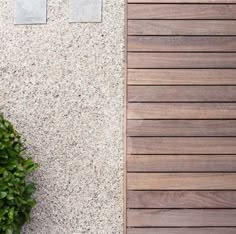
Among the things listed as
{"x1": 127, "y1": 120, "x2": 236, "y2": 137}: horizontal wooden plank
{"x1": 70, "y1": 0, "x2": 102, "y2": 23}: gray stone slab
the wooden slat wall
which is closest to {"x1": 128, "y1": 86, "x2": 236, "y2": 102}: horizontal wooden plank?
the wooden slat wall

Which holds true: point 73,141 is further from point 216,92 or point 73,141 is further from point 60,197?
point 216,92

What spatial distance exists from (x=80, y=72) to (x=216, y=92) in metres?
0.66

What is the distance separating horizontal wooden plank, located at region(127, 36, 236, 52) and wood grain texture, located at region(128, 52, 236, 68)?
3 cm

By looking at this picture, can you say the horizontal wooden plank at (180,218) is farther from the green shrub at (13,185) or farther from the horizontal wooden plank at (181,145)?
the green shrub at (13,185)

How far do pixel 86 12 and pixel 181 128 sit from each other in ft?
2.40

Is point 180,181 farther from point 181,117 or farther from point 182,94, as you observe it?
point 182,94

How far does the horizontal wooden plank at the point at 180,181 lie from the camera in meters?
1.88

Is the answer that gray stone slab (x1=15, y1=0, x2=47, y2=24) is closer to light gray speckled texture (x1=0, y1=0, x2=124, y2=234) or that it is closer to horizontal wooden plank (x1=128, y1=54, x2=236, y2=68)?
light gray speckled texture (x1=0, y1=0, x2=124, y2=234)

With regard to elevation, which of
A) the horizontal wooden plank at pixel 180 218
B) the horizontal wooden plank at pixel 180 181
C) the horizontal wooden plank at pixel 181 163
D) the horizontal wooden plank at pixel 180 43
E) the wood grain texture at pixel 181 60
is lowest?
the horizontal wooden plank at pixel 180 218

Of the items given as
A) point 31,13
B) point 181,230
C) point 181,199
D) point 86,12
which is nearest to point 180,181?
point 181,199

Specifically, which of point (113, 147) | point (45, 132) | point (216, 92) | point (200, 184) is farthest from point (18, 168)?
point (216, 92)

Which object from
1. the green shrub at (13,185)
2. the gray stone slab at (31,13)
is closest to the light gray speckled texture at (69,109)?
the gray stone slab at (31,13)

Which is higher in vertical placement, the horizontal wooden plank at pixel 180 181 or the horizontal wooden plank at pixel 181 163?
the horizontal wooden plank at pixel 181 163

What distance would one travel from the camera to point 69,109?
1.95 meters
